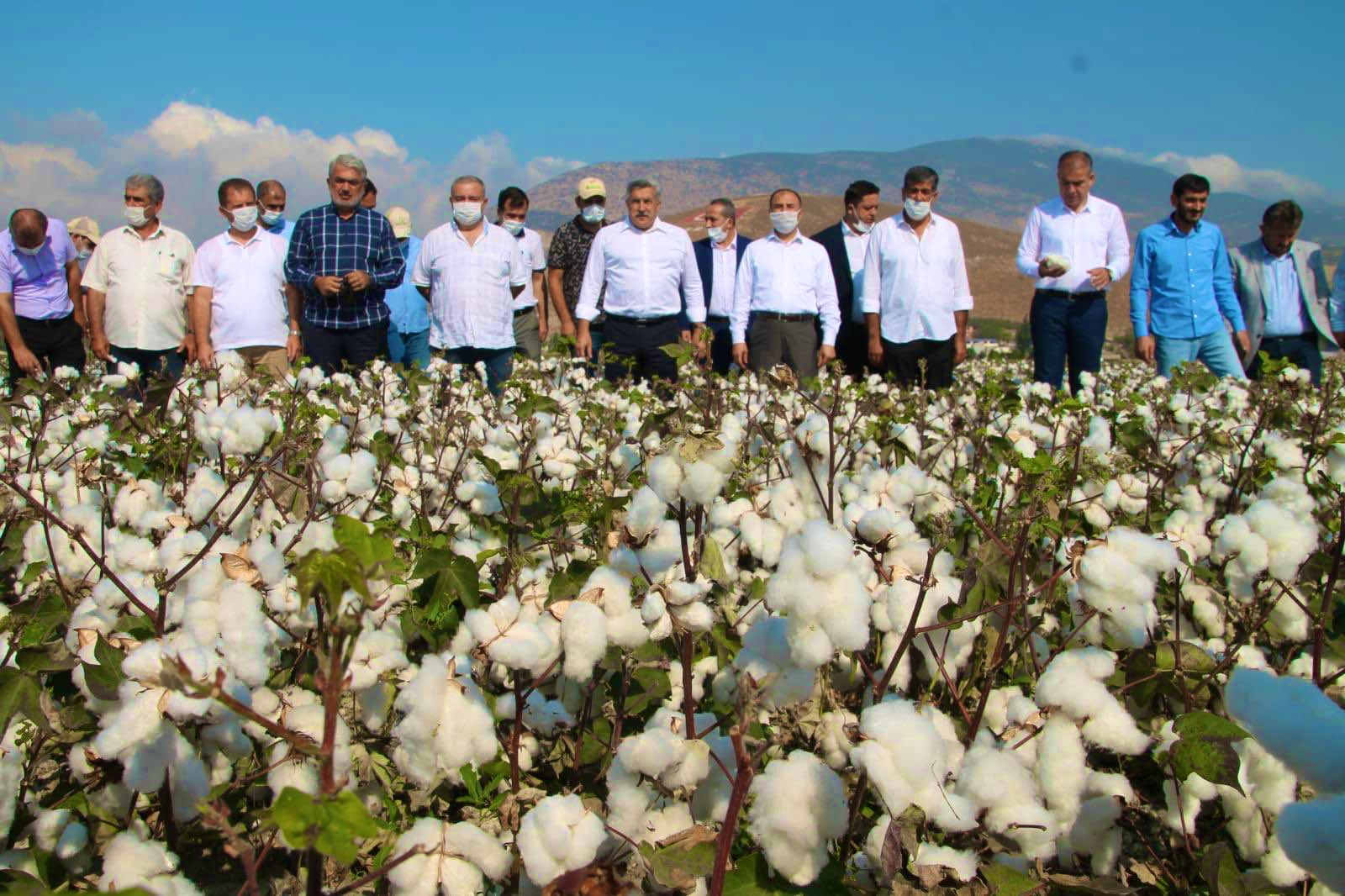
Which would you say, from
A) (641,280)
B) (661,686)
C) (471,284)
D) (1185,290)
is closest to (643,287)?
(641,280)

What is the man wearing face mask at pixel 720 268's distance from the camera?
7.93m

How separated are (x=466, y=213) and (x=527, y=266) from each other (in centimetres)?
156

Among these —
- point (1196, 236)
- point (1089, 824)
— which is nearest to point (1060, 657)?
point (1089, 824)

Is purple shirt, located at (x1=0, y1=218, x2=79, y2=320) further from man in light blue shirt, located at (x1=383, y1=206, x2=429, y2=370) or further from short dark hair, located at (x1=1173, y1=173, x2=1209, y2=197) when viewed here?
short dark hair, located at (x1=1173, y1=173, x2=1209, y2=197)

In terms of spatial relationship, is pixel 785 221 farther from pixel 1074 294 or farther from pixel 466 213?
pixel 466 213

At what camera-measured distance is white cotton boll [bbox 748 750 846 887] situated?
4.28 feet

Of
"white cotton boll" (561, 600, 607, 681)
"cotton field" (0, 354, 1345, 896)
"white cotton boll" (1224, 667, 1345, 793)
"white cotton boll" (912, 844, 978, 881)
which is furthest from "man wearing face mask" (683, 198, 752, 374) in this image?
"white cotton boll" (1224, 667, 1345, 793)

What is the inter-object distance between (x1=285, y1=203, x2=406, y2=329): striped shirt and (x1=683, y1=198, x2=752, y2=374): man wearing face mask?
8.87ft

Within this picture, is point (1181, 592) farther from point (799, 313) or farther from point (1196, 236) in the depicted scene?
point (1196, 236)

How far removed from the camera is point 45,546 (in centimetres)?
222

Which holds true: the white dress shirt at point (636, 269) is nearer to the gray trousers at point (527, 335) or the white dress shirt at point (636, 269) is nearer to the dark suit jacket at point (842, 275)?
the dark suit jacket at point (842, 275)

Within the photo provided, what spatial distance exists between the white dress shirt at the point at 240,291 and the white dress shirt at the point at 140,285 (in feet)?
1.42

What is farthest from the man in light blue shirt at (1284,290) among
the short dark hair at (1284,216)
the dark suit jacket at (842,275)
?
the dark suit jacket at (842,275)

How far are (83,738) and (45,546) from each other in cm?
68
